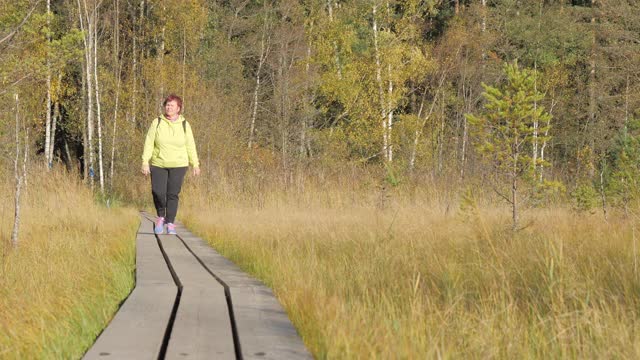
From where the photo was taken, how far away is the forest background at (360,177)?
11.8 ft

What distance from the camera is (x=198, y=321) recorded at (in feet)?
11.0

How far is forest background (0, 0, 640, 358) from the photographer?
361cm

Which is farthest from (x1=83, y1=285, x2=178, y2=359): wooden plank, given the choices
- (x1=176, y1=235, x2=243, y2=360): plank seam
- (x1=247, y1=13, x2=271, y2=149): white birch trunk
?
(x1=247, y1=13, x2=271, y2=149): white birch trunk

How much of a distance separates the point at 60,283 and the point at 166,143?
4039 mm

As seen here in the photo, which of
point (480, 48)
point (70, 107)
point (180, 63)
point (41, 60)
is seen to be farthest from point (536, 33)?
point (41, 60)

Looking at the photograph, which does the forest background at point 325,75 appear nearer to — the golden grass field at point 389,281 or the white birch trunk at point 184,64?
the white birch trunk at point 184,64

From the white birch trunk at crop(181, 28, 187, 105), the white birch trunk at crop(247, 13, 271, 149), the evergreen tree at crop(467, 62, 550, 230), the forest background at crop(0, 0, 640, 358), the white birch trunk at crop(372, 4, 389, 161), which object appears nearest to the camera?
the forest background at crop(0, 0, 640, 358)

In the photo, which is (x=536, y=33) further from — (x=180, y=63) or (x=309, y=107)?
(x=180, y=63)

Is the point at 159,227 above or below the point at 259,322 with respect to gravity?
below

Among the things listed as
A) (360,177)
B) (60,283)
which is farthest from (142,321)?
(360,177)

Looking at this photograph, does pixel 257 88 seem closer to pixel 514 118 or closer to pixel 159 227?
pixel 159 227

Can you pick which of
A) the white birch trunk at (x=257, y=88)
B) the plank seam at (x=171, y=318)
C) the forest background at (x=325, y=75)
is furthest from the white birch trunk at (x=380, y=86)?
the plank seam at (x=171, y=318)

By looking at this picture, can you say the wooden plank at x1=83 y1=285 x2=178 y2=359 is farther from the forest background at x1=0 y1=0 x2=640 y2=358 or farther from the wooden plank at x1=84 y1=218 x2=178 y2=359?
the forest background at x1=0 y1=0 x2=640 y2=358

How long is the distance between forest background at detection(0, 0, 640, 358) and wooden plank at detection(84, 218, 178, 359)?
225 millimetres
